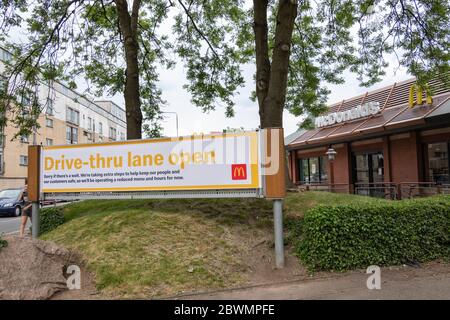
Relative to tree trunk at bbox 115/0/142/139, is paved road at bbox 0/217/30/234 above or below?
below

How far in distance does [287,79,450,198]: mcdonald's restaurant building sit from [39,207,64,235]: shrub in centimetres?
1030

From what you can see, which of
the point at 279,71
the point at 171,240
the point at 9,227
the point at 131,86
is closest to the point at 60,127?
the point at 9,227

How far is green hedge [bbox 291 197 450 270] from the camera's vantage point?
20.5ft

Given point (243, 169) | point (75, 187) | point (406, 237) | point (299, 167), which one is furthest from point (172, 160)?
point (299, 167)

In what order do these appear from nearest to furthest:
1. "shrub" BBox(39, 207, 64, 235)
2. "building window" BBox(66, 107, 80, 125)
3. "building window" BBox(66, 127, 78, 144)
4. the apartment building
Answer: "shrub" BBox(39, 207, 64, 235)
the apartment building
"building window" BBox(66, 127, 78, 144)
"building window" BBox(66, 107, 80, 125)

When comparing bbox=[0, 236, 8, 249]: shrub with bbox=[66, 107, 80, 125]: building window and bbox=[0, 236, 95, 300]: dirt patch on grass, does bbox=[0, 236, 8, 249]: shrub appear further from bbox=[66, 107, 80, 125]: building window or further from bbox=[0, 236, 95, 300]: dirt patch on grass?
bbox=[66, 107, 80, 125]: building window

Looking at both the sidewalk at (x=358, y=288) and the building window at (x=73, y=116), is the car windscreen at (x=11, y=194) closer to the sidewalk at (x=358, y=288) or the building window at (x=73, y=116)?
the sidewalk at (x=358, y=288)

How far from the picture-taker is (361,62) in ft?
43.7

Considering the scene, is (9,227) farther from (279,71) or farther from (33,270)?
(279,71)

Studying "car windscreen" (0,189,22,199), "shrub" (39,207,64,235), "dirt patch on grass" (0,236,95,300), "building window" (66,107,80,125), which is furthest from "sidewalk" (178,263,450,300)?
"building window" (66,107,80,125)

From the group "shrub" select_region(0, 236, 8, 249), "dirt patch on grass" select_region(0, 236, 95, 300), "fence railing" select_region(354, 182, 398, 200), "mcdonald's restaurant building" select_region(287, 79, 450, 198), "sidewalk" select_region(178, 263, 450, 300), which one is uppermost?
"mcdonald's restaurant building" select_region(287, 79, 450, 198)

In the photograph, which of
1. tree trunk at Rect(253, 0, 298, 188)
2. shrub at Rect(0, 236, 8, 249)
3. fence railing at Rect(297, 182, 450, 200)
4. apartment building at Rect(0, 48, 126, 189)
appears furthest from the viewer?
apartment building at Rect(0, 48, 126, 189)
